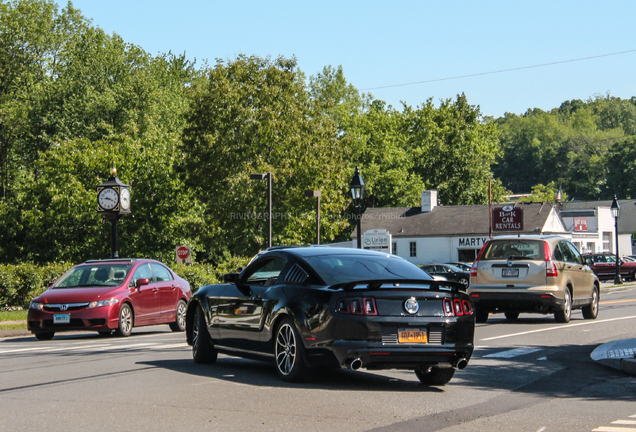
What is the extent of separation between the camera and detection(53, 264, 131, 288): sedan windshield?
17172mm

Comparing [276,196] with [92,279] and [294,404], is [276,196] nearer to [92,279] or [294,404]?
[92,279]

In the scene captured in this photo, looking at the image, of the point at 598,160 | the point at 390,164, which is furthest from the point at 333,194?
the point at 598,160

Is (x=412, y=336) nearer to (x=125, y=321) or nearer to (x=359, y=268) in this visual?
(x=359, y=268)

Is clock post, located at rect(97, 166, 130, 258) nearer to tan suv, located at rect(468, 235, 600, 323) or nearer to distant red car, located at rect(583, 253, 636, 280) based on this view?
tan suv, located at rect(468, 235, 600, 323)

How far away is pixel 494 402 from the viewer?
8008 millimetres

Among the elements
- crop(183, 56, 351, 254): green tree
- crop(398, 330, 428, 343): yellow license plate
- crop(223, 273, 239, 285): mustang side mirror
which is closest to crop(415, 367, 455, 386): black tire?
crop(398, 330, 428, 343): yellow license plate

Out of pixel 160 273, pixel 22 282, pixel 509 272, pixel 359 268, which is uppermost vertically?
pixel 359 268

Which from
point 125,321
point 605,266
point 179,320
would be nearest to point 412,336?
point 125,321

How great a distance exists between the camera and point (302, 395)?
8.27 meters

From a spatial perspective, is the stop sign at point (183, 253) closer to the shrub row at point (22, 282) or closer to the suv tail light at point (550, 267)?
the shrub row at point (22, 282)

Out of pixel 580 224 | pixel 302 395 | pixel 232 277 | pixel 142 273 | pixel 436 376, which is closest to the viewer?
pixel 302 395

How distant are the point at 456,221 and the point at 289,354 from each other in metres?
53.6

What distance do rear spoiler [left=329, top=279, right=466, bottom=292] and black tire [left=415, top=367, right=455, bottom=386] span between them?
0.92 m

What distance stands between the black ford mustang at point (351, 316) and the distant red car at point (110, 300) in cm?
712
